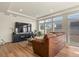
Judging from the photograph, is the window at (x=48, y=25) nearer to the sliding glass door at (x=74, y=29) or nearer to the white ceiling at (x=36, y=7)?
the white ceiling at (x=36, y=7)

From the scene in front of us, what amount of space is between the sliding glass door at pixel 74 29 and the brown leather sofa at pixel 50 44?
10.2 inches

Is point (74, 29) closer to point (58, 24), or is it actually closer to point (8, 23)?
point (58, 24)

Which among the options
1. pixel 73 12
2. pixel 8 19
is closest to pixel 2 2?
pixel 8 19

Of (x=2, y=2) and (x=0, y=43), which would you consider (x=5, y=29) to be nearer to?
(x=0, y=43)

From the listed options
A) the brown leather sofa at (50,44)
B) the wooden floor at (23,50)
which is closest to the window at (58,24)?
the brown leather sofa at (50,44)

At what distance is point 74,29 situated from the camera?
10.2 feet

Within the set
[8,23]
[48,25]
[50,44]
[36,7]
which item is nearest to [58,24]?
[48,25]

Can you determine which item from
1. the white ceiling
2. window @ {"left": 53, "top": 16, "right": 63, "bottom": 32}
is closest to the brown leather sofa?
window @ {"left": 53, "top": 16, "right": 63, "bottom": 32}

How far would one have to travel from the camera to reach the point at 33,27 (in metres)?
3.36

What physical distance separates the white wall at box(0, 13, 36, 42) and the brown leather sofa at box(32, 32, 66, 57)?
57 cm

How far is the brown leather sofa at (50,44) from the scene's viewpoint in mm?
3213

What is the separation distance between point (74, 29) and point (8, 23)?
2.12m

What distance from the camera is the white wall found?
3.31m

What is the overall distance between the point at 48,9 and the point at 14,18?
112cm
